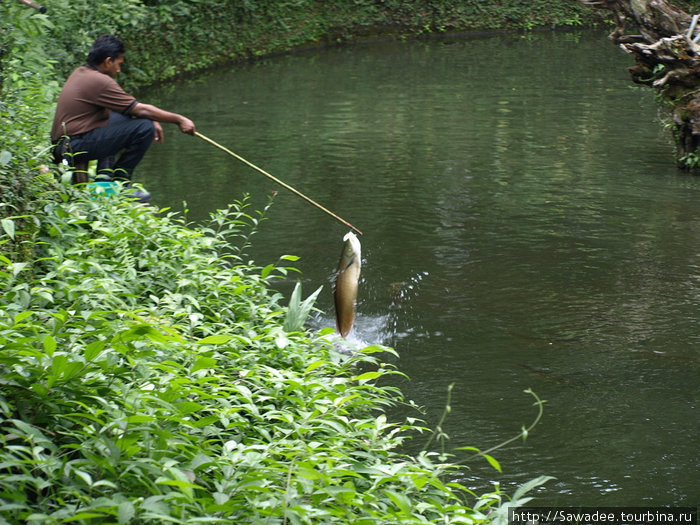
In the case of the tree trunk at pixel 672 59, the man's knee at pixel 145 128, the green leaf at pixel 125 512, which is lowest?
the green leaf at pixel 125 512

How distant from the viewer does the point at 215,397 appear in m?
3.44

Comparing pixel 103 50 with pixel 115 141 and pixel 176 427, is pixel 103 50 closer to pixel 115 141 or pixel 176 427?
pixel 115 141

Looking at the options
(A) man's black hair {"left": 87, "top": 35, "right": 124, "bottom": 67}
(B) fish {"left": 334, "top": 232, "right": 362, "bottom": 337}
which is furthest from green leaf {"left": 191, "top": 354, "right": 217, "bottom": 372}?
(A) man's black hair {"left": 87, "top": 35, "right": 124, "bottom": 67}

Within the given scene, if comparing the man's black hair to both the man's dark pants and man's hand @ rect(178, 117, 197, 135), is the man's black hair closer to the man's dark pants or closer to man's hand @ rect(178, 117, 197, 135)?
the man's dark pants

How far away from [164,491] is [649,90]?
15842 millimetres

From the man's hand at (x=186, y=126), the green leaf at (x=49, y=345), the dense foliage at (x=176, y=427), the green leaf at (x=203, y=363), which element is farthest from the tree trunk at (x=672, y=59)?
the green leaf at (x=49, y=345)

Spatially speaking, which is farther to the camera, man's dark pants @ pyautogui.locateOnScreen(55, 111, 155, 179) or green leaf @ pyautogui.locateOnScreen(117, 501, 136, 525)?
man's dark pants @ pyautogui.locateOnScreen(55, 111, 155, 179)

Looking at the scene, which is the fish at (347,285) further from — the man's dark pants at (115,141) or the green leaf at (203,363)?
the man's dark pants at (115,141)

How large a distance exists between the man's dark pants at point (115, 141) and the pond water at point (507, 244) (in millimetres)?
1342

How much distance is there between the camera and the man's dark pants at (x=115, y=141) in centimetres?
728

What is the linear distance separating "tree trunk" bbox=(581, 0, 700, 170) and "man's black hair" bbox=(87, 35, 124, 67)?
589 cm

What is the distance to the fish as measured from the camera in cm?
546

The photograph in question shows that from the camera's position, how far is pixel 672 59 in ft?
32.6

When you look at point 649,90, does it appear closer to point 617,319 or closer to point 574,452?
point 617,319
